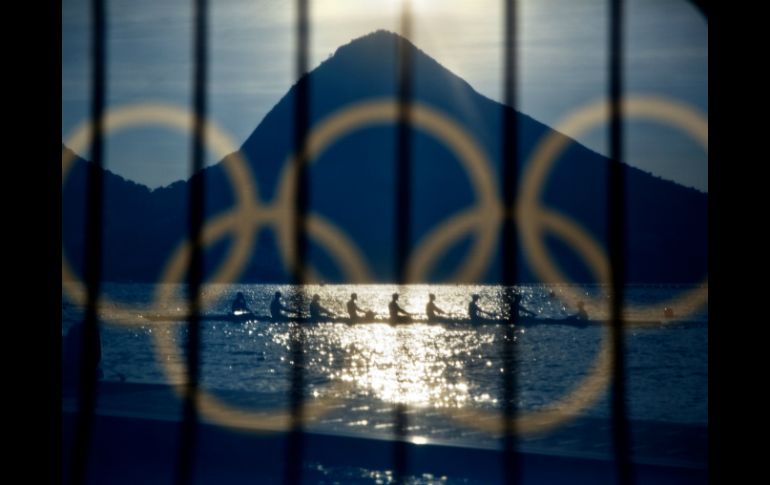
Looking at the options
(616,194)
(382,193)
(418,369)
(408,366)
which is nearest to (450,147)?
(382,193)

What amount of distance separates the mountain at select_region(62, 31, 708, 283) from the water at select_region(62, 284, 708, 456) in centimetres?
4022

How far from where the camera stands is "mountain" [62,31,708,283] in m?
86.1

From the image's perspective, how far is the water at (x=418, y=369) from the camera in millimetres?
7340

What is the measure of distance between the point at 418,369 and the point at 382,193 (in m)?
82.8

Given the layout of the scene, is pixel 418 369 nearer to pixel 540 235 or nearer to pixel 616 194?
pixel 616 194

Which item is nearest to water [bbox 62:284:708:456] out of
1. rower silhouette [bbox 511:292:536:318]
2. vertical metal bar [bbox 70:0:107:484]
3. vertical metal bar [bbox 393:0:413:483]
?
rower silhouette [bbox 511:292:536:318]

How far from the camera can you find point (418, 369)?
23234mm

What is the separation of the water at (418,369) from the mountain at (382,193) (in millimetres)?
40220

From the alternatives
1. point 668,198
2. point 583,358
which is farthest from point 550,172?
point 583,358

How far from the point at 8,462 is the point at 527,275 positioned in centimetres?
11440

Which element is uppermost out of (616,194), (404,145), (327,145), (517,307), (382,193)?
(327,145)

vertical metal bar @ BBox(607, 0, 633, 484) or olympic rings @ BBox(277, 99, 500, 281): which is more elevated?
olympic rings @ BBox(277, 99, 500, 281)

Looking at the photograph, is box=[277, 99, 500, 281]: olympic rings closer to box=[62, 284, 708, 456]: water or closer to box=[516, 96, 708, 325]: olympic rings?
box=[516, 96, 708, 325]: olympic rings

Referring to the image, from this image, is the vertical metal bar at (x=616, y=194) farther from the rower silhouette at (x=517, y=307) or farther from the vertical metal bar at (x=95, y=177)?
the rower silhouette at (x=517, y=307)
